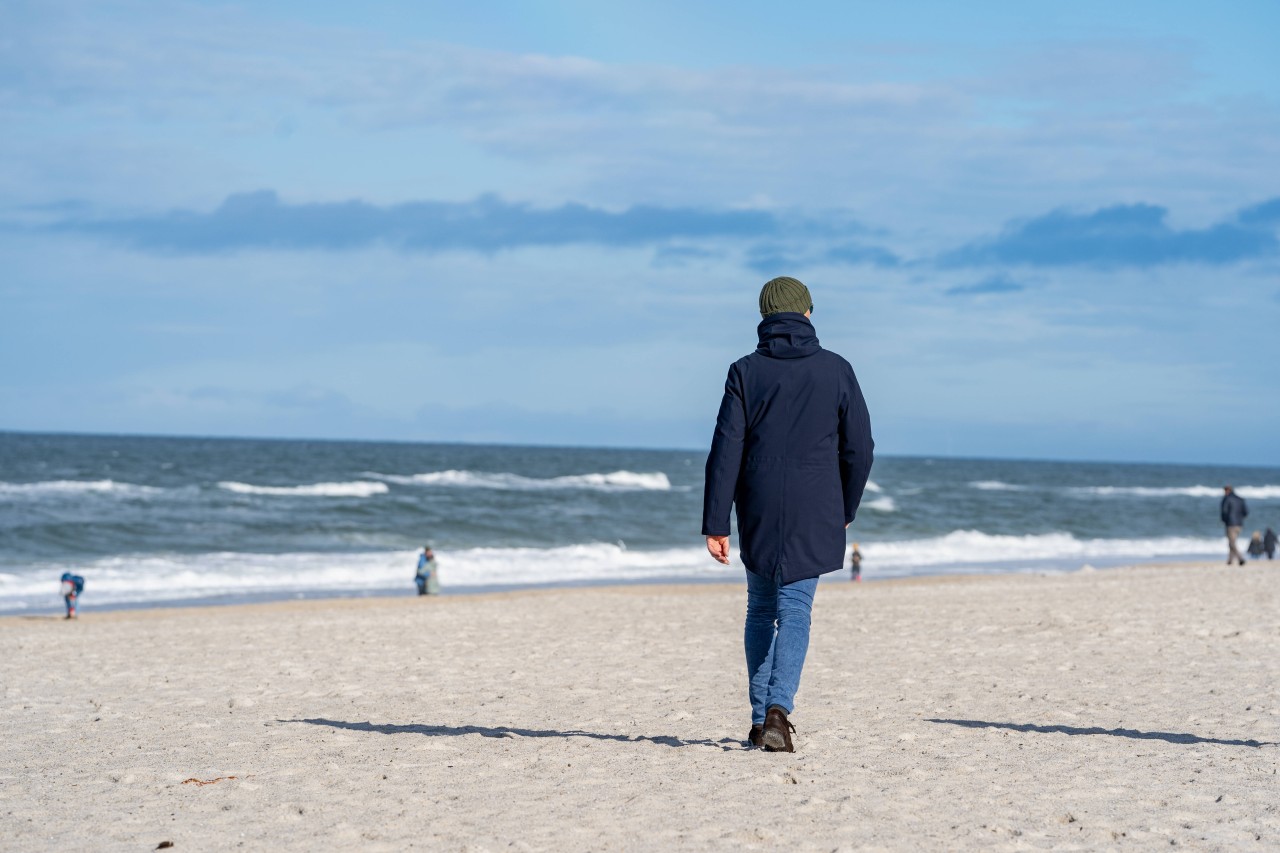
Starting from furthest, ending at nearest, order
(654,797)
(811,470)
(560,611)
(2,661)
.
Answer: (560,611), (2,661), (811,470), (654,797)

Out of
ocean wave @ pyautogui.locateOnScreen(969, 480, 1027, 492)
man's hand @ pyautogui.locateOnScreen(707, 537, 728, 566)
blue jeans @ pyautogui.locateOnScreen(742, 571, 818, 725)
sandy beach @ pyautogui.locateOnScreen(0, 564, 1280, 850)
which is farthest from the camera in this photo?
ocean wave @ pyautogui.locateOnScreen(969, 480, 1027, 492)

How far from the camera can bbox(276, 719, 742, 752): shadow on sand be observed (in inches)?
240

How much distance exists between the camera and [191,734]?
670cm

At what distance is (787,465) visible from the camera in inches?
211

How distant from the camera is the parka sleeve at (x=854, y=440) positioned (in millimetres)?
5414

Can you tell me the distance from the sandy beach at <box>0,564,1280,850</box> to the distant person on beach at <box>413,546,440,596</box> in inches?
289

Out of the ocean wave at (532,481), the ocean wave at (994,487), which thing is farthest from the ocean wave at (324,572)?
the ocean wave at (994,487)

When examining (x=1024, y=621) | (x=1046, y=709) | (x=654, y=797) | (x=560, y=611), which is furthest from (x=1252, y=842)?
(x=560, y=611)

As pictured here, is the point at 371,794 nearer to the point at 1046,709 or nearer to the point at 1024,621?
the point at 1046,709

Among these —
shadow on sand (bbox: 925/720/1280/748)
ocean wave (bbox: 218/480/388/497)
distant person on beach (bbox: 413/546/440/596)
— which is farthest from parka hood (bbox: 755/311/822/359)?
ocean wave (bbox: 218/480/388/497)

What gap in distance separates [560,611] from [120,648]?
5.25 m

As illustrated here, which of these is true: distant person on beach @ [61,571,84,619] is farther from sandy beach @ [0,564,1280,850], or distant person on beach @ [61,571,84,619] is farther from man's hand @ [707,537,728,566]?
man's hand @ [707,537,728,566]

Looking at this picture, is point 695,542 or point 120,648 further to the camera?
point 695,542

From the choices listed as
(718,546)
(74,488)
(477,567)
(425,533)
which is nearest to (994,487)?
(425,533)
